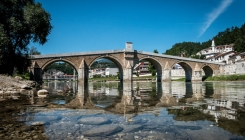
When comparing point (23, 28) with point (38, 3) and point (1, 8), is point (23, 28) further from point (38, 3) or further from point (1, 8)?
point (38, 3)

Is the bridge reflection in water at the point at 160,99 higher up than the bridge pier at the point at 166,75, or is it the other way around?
the bridge pier at the point at 166,75

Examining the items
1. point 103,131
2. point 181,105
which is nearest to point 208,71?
point 181,105

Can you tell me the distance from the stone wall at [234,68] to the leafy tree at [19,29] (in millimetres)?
36571

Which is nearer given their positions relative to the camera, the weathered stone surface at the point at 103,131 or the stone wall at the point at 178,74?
A: the weathered stone surface at the point at 103,131

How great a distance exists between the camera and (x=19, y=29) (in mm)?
16594

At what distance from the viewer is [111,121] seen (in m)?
3.17

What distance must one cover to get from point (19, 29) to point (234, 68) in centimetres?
4086

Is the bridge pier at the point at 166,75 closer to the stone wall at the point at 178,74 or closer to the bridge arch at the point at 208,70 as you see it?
the bridge arch at the point at 208,70

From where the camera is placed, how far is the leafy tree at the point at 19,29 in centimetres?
1630

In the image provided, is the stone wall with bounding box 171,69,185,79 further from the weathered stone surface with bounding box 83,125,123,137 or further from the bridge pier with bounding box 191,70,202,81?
the weathered stone surface with bounding box 83,125,123,137

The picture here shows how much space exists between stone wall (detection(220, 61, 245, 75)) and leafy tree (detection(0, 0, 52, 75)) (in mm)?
36571

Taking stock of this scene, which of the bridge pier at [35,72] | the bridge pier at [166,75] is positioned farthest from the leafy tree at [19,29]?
the bridge pier at [166,75]

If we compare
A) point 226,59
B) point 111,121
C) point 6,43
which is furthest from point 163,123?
point 226,59

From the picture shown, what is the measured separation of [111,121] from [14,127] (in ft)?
4.96
